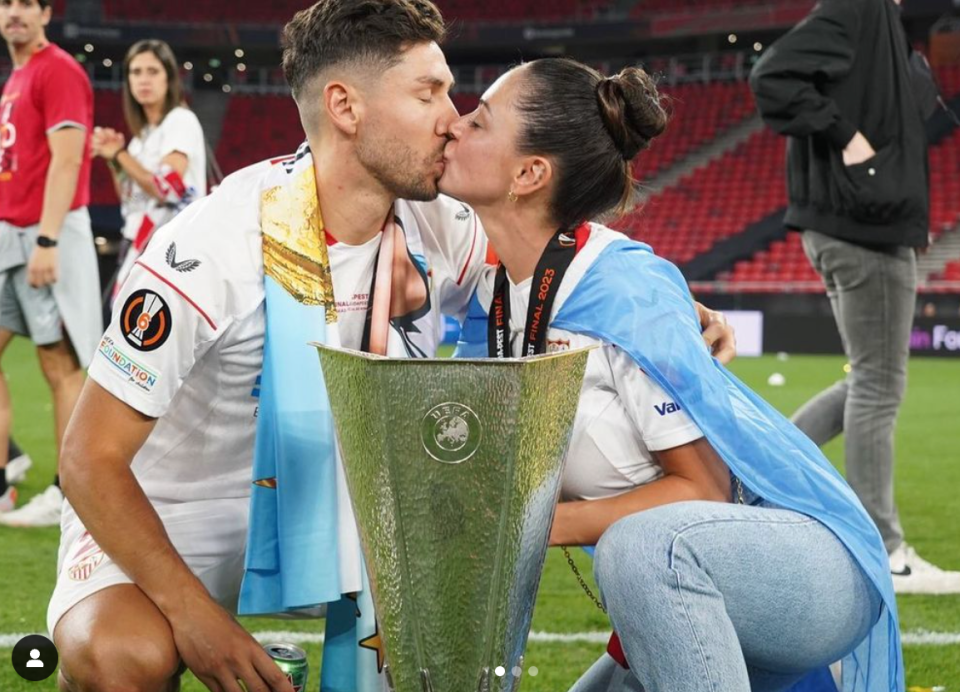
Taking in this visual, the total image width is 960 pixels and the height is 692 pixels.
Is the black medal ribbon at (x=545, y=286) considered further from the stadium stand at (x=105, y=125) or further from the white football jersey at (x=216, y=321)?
the stadium stand at (x=105, y=125)

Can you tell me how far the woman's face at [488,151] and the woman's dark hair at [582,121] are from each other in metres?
0.02

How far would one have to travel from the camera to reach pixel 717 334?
2471mm

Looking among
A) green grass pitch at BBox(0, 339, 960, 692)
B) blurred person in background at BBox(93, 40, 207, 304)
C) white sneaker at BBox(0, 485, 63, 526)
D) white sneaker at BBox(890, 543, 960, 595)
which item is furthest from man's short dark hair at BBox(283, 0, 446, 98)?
blurred person in background at BBox(93, 40, 207, 304)

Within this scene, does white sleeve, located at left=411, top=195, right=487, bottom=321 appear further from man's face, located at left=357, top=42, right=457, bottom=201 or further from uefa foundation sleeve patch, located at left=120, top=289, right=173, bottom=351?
uefa foundation sleeve patch, located at left=120, top=289, right=173, bottom=351

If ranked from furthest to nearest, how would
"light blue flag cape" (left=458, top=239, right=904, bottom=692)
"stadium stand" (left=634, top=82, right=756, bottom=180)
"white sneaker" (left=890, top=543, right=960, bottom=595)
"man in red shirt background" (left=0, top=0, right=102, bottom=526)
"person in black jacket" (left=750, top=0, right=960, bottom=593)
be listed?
"stadium stand" (left=634, top=82, right=756, bottom=180) → "man in red shirt background" (left=0, top=0, right=102, bottom=526) → "person in black jacket" (left=750, top=0, right=960, bottom=593) → "white sneaker" (left=890, top=543, right=960, bottom=595) → "light blue flag cape" (left=458, top=239, right=904, bottom=692)

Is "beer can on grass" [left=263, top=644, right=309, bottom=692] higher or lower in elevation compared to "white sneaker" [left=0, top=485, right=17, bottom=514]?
higher

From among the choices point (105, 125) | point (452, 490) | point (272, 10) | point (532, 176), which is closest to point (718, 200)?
point (272, 10)

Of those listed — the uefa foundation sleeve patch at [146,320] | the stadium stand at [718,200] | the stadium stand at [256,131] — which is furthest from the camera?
the stadium stand at [256,131]

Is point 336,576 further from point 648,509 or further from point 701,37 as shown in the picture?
point 701,37

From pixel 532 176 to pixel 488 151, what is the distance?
3.6 inches

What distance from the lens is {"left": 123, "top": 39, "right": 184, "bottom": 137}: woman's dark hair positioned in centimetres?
562

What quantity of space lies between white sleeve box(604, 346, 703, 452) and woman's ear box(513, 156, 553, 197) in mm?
349

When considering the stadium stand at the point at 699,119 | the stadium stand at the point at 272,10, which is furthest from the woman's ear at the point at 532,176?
the stadium stand at the point at 272,10

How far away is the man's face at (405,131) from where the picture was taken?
2.35 m
